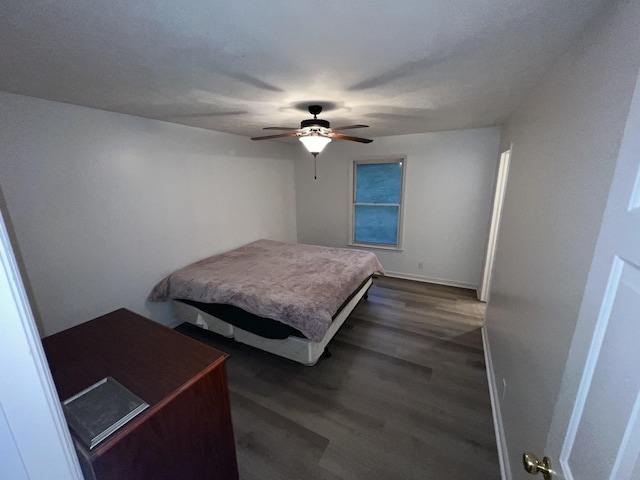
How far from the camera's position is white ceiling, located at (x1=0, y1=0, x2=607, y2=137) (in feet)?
3.11

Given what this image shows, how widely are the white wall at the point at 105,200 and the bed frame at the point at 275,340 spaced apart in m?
0.48

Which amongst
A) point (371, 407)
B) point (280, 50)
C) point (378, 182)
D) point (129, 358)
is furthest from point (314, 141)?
point (378, 182)

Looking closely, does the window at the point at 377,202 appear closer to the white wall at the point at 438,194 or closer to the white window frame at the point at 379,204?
the white window frame at the point at 379,204

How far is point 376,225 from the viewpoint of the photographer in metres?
4.49

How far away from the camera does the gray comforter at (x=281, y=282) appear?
2.09m

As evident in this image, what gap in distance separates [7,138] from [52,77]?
2.19 ft

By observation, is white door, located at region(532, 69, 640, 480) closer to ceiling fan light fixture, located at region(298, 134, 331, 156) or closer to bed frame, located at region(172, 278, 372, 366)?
bed frame, located at region(172, 278, 372, 366)

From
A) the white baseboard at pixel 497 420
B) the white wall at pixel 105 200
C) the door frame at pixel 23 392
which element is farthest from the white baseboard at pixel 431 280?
the door frame at pixel 23 392

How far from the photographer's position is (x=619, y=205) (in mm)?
531

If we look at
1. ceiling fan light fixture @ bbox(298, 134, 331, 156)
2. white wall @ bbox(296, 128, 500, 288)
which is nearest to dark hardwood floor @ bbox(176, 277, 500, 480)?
white wall @ bbox(296, 128, 500, 288)

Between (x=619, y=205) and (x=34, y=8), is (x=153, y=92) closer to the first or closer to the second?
(x=34, y=8)

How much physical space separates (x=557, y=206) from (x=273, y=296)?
1.97 meters

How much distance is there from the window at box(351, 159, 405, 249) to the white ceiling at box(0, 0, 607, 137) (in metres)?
2.00

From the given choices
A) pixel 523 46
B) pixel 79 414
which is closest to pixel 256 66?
pixel 523 46
